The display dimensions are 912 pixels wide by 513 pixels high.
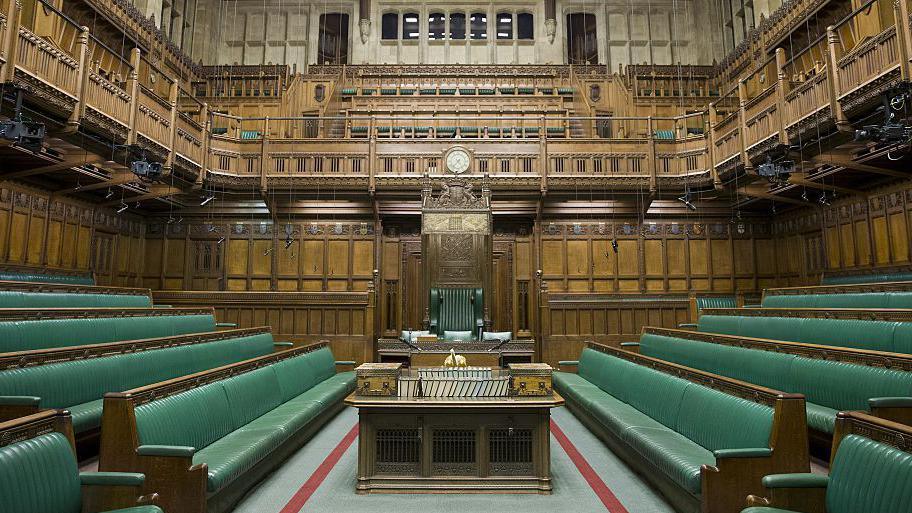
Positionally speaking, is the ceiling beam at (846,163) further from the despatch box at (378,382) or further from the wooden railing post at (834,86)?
the despatch box at (378,382)

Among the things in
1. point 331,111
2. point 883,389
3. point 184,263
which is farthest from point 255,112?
point 883,389

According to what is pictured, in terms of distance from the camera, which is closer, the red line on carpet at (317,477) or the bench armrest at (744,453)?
the bench armrest at (744,453)

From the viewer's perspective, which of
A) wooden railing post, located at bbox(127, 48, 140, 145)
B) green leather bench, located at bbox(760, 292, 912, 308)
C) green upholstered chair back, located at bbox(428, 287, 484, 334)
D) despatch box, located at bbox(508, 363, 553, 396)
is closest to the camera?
despatch box, located at bbox(508, 363, 553, 396)

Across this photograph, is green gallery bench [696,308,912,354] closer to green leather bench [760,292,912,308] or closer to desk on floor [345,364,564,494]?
green leather bench [760,292,912,308]

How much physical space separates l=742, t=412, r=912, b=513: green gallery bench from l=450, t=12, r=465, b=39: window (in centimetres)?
1866

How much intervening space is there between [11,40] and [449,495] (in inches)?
255

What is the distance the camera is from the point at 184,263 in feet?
36.9

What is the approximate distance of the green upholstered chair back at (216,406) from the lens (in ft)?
9.05

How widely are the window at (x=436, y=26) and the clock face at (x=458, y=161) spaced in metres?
10.2

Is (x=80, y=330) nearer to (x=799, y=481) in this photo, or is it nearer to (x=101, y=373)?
(x=101, y=373)

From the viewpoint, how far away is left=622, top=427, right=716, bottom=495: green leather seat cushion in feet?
8.75

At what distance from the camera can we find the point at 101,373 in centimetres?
355

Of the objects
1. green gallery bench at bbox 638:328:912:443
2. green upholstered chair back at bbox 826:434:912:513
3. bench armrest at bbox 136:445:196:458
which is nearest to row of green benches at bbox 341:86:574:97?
green gallery bench at bbox 638:328:912:443

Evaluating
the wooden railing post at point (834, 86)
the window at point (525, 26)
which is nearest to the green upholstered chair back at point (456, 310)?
the wooden railing post at point (834, 86)
